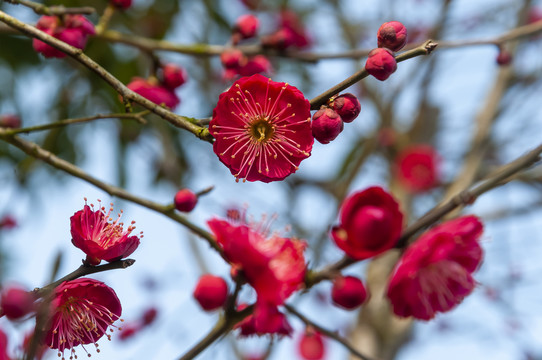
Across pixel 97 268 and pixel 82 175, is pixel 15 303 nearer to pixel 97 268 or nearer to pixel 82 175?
pixel 97 268

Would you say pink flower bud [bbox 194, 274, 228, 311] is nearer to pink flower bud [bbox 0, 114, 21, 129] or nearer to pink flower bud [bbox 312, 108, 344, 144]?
A: pink flower bud [bbox 312, 108, 344, 144]

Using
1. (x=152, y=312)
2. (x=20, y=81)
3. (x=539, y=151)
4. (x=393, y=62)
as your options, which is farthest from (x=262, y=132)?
(x=20, y=81)

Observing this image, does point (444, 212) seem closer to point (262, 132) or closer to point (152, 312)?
point (262, 132)

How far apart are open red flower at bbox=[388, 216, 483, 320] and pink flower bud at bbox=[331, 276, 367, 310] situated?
0.13m

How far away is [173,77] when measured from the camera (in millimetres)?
1688

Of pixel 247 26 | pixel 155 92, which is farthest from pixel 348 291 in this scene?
pixel 247 26

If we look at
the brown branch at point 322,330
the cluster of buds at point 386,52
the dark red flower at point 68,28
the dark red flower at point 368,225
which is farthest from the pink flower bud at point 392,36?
the dark red flower at point 68,28

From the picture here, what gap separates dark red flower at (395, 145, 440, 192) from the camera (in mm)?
3928

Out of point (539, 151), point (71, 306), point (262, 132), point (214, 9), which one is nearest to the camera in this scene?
point (539, 151)

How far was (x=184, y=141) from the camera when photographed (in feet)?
10.3

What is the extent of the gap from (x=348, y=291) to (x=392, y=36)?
50 centimetres

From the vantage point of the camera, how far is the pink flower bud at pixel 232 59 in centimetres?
178

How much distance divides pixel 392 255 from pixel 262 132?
2122mm

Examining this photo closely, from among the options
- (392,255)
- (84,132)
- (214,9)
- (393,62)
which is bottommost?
(393,62)
